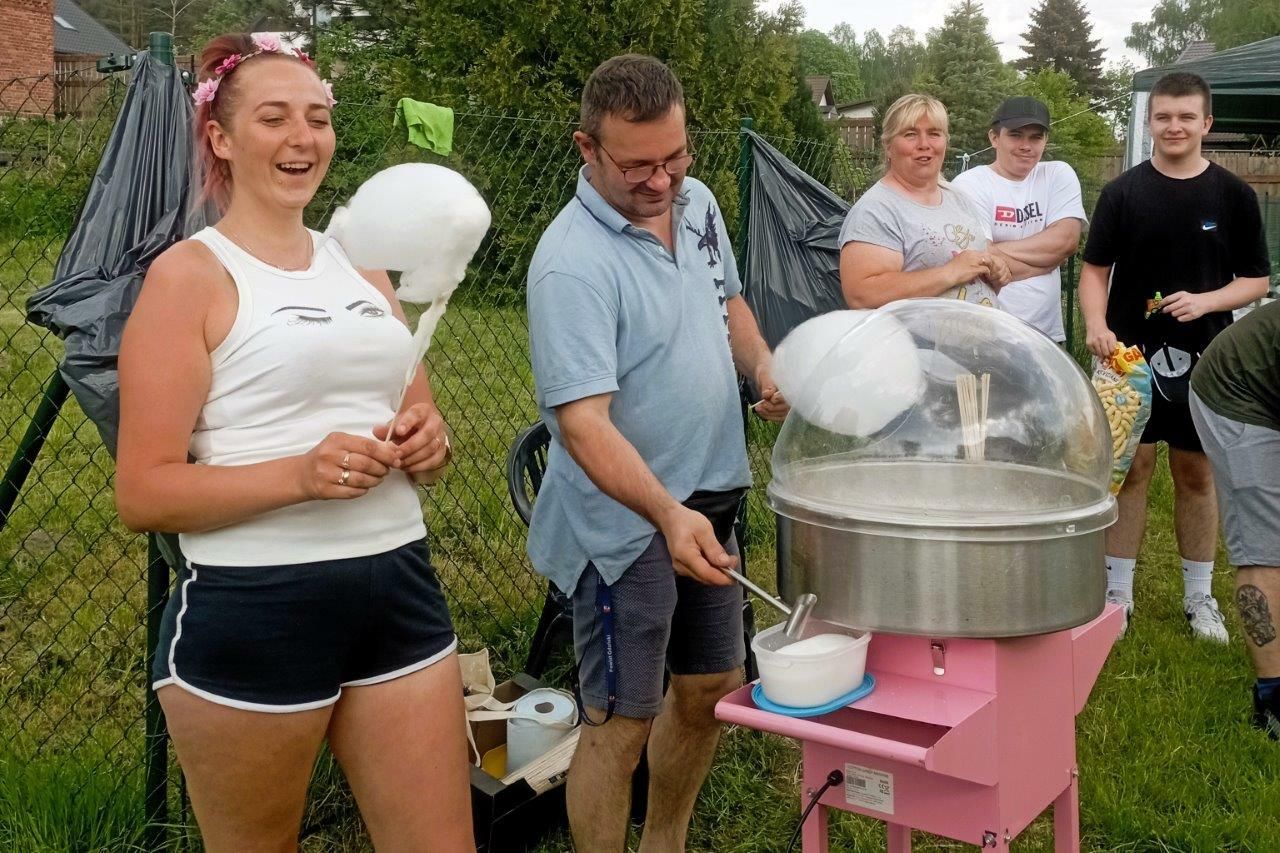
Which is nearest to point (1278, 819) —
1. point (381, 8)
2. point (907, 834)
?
point (907, 834)

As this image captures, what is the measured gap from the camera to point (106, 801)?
2.68 metres

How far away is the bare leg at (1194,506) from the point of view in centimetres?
412

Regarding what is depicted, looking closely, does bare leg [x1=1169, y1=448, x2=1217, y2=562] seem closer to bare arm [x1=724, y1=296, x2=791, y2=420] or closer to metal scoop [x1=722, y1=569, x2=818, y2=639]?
bare arm [x1=724, y1=296, x2=791, y2=420]

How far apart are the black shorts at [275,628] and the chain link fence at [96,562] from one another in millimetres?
827

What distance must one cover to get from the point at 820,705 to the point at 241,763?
2.92 ft

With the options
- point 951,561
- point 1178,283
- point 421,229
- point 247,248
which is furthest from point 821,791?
point 1178,283

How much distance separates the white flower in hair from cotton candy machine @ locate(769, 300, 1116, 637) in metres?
0.68

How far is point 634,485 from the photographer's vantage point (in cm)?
197

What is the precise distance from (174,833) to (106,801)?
0.21m

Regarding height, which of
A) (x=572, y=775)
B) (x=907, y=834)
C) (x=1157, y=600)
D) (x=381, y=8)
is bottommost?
(x=1157, y=600)

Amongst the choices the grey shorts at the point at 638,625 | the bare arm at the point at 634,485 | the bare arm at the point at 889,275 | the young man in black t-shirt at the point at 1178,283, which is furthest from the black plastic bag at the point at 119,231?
the young man in black t-shirt at the point at 1178,283

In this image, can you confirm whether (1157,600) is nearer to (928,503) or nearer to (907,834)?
(907,834)

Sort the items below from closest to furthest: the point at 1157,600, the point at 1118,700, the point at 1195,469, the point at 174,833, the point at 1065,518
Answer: the point at 1065,518 < the point at 174,833 < the point at 1118,700 < the point at 1195,469 < the point at 1157,600

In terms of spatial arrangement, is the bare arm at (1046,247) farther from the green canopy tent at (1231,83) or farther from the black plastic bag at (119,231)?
the green canopy tent at (1231,83)
